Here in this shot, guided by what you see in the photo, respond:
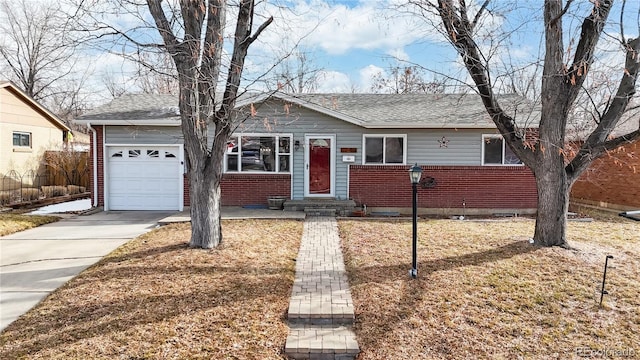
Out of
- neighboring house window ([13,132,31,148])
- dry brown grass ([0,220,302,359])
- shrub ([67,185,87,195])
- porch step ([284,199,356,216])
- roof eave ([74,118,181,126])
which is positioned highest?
roof eave ([74,118,181,126])

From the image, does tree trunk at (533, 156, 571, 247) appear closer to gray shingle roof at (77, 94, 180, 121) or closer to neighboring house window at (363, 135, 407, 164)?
neighboring house window at (363, 135, 407, 164)

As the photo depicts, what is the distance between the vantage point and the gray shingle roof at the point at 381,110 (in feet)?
36.0

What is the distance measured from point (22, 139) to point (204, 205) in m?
13.3

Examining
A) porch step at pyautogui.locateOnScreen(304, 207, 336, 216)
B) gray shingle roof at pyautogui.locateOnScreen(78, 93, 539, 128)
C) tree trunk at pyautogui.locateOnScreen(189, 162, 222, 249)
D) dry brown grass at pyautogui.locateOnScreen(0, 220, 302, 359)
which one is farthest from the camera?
gray shingle roof at pyautogui.locateOnScreen(78, 93, 539, 128)

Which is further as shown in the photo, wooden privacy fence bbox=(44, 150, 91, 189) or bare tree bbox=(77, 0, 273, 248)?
wooden privacy fence bbox=(44, 150, 91, 189)

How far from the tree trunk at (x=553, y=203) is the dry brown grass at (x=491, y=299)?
1.01 ft

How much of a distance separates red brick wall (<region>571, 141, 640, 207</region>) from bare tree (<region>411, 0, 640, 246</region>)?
764 centimetres

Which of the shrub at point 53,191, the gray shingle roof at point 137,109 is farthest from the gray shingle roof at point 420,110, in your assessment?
the shrub at point 53,191

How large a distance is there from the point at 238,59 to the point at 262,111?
16.7 feet

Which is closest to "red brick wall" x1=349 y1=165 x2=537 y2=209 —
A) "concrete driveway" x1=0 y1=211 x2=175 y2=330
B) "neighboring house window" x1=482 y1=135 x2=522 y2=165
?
"neighboring house window" x1=482 y1=135 x2=522 y2=165

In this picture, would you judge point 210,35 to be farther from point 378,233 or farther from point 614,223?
point 614,223

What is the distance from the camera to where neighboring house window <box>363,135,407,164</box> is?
11555 millimetres

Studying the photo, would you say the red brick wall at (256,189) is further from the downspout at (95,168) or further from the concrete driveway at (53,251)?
the downspout at (95,168)

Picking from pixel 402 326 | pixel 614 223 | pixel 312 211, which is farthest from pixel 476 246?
pixel 614 223
